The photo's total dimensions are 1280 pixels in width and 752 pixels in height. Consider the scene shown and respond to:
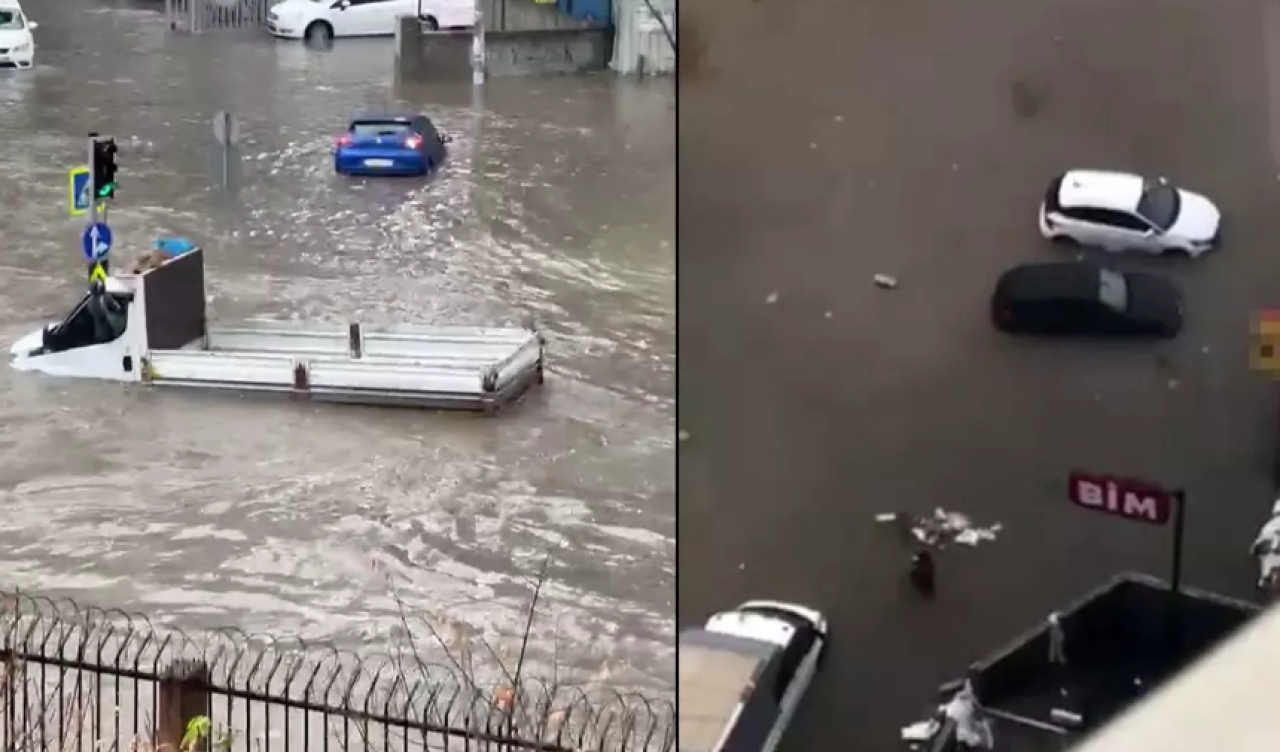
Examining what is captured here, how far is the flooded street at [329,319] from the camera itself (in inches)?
82.8

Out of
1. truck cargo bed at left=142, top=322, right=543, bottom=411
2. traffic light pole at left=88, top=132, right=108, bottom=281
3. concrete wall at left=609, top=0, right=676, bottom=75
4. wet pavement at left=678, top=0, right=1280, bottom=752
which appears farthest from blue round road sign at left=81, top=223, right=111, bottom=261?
wet pavement at left=678, top=0, right=1280, bottom=752

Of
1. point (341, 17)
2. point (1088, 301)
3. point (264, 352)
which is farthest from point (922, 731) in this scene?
point (264, 352)

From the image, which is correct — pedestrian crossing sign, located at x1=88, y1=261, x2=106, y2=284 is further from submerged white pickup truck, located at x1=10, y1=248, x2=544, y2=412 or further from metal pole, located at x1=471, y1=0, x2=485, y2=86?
metal pole, located at x1=471, y1=0, x2=485, y2=86

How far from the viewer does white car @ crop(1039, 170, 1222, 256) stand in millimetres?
427

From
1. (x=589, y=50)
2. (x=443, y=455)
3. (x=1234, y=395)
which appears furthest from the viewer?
(x=443, y=455)

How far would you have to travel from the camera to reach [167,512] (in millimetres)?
2275

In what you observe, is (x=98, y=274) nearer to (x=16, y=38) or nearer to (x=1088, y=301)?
(x=16, y=38)

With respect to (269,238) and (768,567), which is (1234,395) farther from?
(269,238)

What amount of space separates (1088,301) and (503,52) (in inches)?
69.4

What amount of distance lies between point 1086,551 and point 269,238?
6.84ft

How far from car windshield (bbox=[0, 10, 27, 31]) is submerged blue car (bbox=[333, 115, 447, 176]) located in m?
0.69

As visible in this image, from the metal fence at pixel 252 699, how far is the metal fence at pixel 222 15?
1021 mm

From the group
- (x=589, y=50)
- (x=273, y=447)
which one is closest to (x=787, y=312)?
(x=589, y=50)

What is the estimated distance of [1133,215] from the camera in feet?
1.43
